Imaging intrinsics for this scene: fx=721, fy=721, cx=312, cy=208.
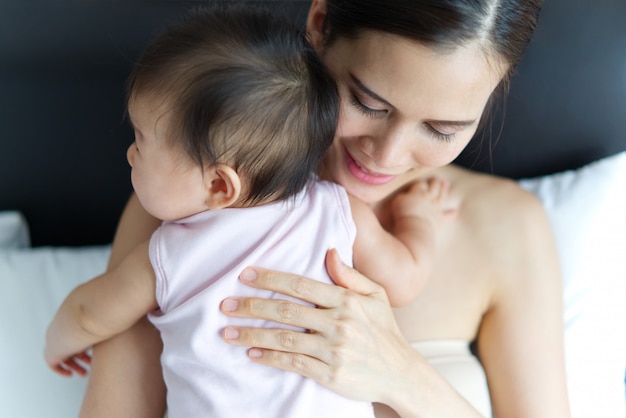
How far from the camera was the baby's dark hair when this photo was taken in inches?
40.3

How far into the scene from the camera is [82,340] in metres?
1.27

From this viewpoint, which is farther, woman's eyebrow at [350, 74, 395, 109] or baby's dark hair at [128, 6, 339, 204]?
woman's eyebrow at [350, 74, 395, 109]

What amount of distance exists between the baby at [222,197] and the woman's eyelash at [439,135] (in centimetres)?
18

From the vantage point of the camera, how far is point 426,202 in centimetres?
155

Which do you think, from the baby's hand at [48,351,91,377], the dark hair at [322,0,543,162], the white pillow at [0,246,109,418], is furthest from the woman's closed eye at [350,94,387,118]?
the white pillow at [0,246,109,418]

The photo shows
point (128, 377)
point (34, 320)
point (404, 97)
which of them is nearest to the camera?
point (404, 97)

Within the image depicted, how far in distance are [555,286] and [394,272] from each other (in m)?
0.41

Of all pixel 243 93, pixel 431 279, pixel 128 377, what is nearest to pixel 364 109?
pixel 243 93

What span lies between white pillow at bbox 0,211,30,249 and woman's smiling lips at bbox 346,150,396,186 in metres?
0.94

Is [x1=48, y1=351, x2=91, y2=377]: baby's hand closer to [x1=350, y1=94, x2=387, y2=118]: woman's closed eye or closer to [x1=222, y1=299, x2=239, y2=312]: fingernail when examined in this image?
[x1=222, y1=299, x2=239, y2=312]: fingernail

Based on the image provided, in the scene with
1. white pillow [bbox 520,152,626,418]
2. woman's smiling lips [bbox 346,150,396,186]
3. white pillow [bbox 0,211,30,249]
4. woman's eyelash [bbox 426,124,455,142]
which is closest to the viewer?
woman's eyelash [bbox 426,124,455,142]

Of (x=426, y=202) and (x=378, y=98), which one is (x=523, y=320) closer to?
(x=426, y=202)

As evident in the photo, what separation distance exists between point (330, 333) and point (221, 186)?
0.29 m

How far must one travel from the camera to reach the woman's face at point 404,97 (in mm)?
1132
